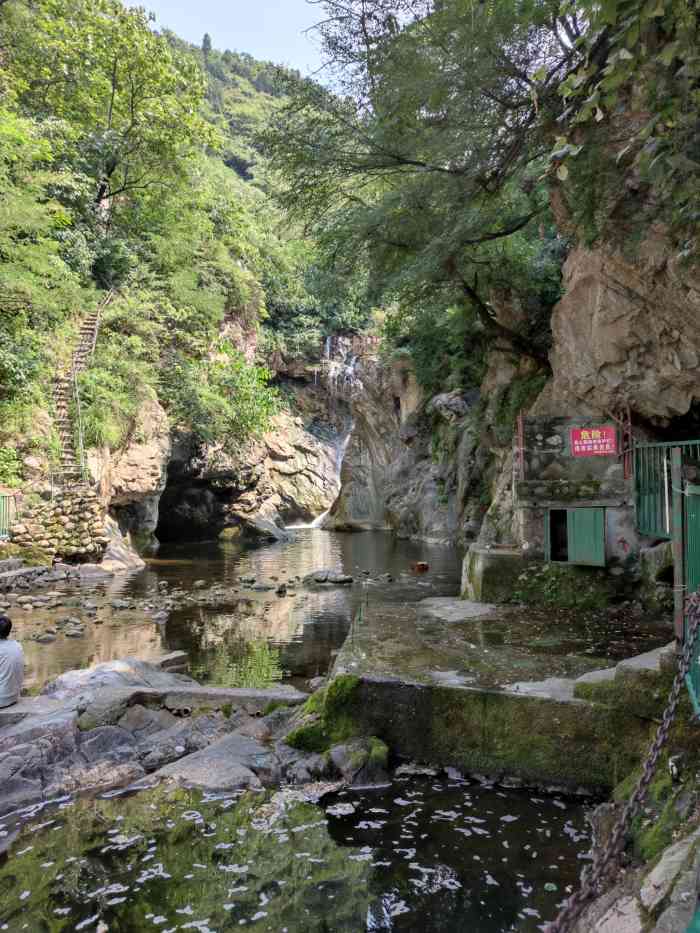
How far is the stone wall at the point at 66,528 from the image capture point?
693 inches

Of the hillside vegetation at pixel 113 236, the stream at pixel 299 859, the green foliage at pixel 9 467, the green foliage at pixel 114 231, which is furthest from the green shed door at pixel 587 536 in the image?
the green foliage at pixel 9 467

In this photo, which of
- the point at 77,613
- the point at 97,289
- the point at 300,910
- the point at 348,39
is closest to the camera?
the point at 300,910

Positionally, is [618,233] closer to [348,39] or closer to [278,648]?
[348,39]

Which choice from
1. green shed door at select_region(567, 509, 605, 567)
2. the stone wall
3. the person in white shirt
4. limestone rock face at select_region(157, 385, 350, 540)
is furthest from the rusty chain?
limestone rock face at select_region(157, 385, 350, 540)

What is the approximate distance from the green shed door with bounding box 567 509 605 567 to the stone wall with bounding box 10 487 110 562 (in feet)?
45.1

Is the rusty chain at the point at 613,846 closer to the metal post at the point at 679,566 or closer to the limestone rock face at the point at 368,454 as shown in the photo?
the metal post at the point at 679,566

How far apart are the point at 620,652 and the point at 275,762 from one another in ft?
13.8

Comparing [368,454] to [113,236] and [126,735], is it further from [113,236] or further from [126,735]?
[126,735]

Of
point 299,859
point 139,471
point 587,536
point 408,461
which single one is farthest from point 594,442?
point 408,461

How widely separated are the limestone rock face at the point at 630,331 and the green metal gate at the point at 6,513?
14.0m

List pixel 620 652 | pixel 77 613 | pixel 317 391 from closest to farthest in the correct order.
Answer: pixel 620 652
pixel 77 613
pixel 317 391

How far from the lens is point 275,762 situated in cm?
584

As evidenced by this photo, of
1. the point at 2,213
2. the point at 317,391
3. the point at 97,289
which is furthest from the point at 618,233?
the point at 317,391

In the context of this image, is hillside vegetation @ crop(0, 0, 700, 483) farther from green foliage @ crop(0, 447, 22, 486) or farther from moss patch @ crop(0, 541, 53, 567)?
moss patch @ crop(0, 541, 53, 567)
